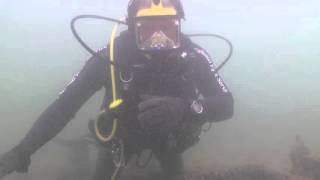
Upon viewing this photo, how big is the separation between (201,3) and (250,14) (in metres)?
3.99

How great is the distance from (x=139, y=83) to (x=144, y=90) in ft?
0.23

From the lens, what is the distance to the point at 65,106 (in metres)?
3.72

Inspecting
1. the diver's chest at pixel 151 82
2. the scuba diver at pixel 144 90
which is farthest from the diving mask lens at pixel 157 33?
the diver's chest at pixel 151 82

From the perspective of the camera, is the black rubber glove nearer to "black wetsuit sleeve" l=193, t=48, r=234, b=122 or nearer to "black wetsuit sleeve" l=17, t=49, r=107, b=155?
"black wetsuit sleeve" l=193, t=48, r=234, b=122

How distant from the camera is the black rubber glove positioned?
308 centimetres

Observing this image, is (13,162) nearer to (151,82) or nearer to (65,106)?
(65,106)

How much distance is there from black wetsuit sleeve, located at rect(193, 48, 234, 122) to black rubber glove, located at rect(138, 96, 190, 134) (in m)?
0.52

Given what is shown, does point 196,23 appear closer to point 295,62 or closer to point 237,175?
point 295,62

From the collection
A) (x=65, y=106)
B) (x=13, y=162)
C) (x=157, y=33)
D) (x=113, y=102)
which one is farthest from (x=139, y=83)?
(x=13, y=162)

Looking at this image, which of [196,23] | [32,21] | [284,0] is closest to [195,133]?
[32,21]

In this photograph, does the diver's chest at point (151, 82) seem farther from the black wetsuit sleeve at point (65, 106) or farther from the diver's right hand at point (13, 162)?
the diver's right hand at point (13, 162)

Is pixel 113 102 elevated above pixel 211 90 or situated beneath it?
elevated above

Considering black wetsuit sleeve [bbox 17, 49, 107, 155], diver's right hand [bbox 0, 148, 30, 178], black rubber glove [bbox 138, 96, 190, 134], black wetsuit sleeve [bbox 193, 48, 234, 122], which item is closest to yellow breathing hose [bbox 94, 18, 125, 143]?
black wetsuit sleeve [bbox 17, 49, 107, 155]

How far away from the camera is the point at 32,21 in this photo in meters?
18.3
